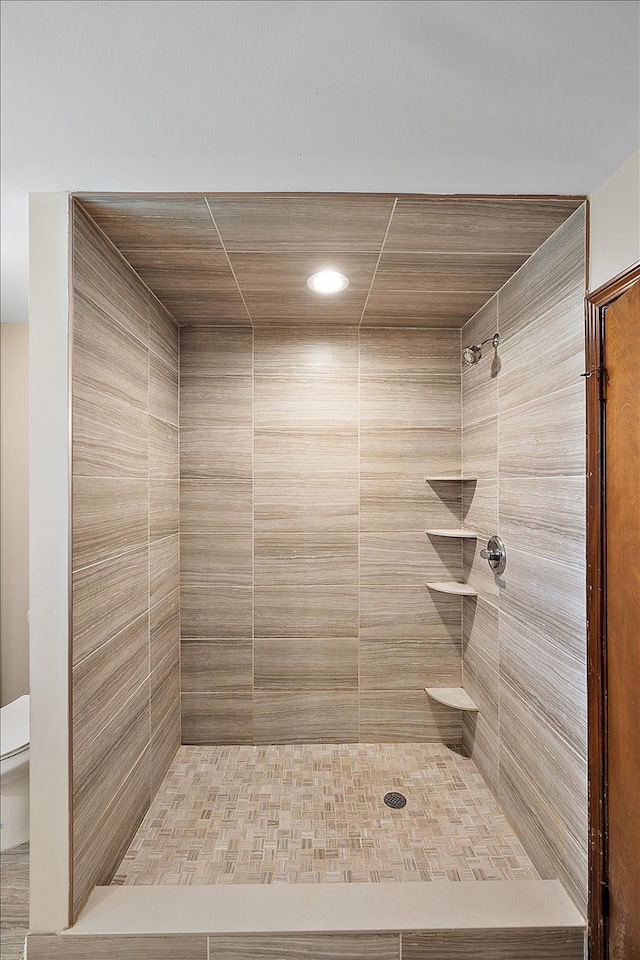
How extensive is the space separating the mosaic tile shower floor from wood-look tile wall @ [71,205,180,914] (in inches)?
6.1

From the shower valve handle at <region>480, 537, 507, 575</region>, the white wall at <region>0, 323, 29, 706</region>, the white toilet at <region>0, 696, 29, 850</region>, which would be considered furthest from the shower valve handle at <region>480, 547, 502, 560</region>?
the white wall at <region>0, 323, 29, 706</region>

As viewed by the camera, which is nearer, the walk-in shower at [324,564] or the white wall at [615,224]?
the white wall at [615,224]

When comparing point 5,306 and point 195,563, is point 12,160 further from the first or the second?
point 195,563

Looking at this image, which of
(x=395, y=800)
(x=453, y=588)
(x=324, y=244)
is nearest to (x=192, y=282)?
(x=324, y=244)

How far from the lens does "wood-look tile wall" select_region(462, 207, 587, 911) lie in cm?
180

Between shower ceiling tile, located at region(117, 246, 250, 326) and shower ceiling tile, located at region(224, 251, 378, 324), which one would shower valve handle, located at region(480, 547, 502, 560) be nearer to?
shower ceiling tile, located at region(224, 251, 378, 324)

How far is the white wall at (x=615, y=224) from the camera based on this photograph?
1.54 meters

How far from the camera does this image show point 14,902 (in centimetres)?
216

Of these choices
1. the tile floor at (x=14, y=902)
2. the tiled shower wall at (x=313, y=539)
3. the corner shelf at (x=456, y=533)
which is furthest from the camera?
the tiled shower wall at (x=313, y=539)

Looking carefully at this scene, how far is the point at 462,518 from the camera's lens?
3.08 meters

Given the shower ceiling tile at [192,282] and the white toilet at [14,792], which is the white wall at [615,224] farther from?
the white toilet at [14,792]

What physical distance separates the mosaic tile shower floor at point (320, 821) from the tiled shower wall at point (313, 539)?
0.22 meters

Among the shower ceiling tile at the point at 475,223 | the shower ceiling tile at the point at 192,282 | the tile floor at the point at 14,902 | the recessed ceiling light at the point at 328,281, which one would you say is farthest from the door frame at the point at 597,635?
the tile floor at the point at 14,902

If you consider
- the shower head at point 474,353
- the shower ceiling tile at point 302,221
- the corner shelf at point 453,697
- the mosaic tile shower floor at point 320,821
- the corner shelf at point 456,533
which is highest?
the shower ceiling tile at point 302,221
